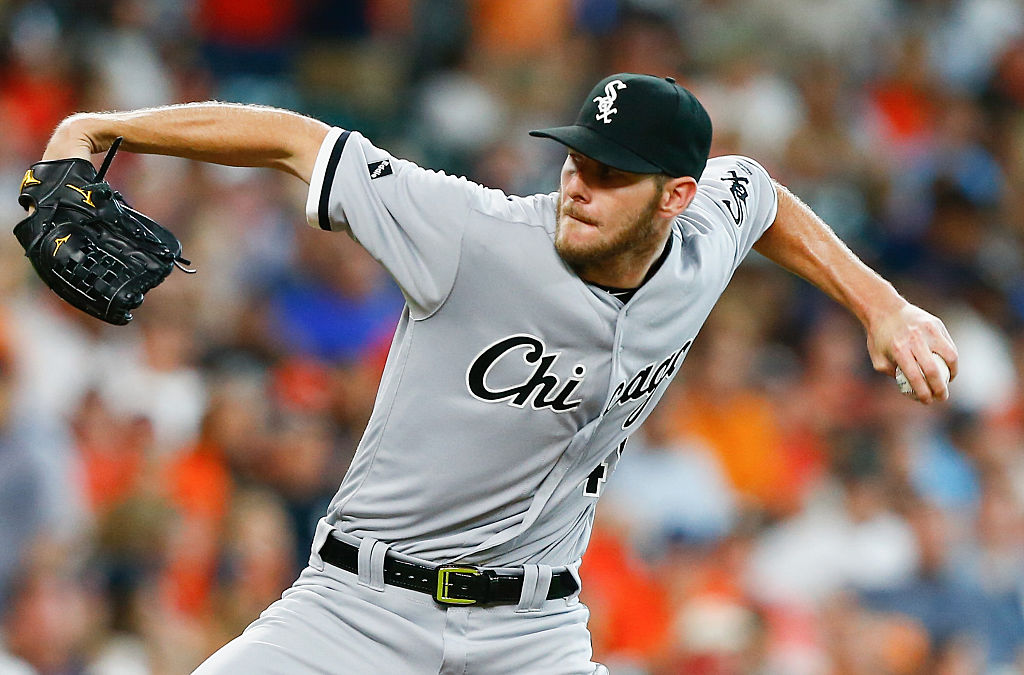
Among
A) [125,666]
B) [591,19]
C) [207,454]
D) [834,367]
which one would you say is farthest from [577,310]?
[591,19]

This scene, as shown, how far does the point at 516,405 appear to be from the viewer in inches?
128

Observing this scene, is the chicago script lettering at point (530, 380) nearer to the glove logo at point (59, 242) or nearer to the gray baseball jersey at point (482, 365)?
the gray baseball jersey at point (482, 365)

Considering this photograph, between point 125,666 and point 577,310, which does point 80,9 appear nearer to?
point 125,666

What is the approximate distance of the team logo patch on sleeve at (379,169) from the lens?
318 centimetres

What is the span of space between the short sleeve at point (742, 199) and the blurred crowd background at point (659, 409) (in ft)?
8.28

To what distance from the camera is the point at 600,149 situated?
314 cm

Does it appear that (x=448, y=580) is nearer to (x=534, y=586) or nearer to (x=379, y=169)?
(x=534, y=586)

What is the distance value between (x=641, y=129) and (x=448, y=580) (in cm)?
108

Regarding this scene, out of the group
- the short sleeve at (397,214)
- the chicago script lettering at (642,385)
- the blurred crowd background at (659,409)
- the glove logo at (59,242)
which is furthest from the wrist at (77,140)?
the blurred crowd background at (659,409)

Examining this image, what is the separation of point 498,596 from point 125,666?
2263mm

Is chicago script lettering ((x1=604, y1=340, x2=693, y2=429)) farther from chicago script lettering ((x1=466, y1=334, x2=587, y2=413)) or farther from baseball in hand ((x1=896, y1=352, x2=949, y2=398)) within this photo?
baseball in hand ((x1=896, y1=352, x2=949, y2=398))

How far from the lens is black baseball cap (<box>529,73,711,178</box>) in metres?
3.16

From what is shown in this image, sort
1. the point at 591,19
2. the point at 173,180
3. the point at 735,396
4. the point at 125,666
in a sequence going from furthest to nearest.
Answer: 1. the point at 591,19
2. the point at 735,396
3. the point at 173,180
4. the point at 125,666

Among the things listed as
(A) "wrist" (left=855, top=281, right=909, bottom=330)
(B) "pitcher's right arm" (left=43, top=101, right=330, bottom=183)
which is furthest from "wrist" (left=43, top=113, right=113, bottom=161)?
(A) "wrist" (left=855, top=281, right=909, bottom=330)
